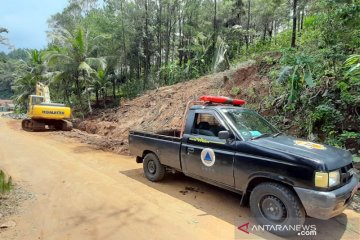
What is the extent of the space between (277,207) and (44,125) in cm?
1713

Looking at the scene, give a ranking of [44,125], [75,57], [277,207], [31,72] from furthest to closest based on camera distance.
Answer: [31,72]
[75,57]
[44,125]
[277,207]

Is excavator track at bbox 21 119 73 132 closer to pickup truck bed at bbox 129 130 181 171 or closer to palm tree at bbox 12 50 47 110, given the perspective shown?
pickup truck bed at bbox 129 130 181 171

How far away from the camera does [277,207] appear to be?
13.5 feet

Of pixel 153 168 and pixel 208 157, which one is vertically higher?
pixel 208 157

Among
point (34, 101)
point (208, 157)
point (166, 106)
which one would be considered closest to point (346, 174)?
point (208, 157)

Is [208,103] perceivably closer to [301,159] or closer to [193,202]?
[193,202]

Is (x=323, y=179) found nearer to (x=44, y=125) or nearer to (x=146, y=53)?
(x=44, y=125)

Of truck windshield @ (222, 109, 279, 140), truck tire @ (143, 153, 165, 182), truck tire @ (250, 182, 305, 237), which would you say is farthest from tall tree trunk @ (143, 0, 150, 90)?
truck tire @ (250, 182, 305, 237)

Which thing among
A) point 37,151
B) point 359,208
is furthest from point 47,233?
point 37,151

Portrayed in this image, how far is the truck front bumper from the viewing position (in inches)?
144

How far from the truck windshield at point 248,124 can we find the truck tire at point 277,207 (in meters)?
0.92

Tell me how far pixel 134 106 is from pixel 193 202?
521 inches

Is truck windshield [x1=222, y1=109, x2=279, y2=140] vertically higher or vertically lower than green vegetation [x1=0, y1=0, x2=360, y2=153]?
lower

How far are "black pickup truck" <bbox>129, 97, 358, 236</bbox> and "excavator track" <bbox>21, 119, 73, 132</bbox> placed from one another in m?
13.0
